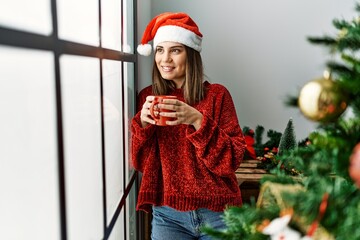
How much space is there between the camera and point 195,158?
98 cm

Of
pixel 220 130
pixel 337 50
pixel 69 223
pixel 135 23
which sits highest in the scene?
pixel 135 23

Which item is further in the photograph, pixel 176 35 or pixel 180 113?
pixel 176 35

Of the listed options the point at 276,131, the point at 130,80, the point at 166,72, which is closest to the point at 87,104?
the point at 166,72

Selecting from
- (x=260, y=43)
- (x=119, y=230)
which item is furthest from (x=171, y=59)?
(x=260, y=43)

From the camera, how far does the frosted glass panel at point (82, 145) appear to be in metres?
0.52

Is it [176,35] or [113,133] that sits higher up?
[176,35]

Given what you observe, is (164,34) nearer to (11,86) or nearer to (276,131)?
(11,86)

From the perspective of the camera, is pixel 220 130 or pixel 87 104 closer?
pixel 87 104

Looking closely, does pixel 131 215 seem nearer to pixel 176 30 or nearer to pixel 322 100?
pixel 176 30

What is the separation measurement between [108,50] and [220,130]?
1.20 ft

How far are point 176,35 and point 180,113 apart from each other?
25 centimetres

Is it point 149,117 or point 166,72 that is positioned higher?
point 166,72

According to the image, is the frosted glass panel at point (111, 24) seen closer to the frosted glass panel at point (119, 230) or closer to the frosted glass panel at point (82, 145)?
the frosted glass panel at point (82, 145)

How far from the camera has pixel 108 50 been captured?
85cm
